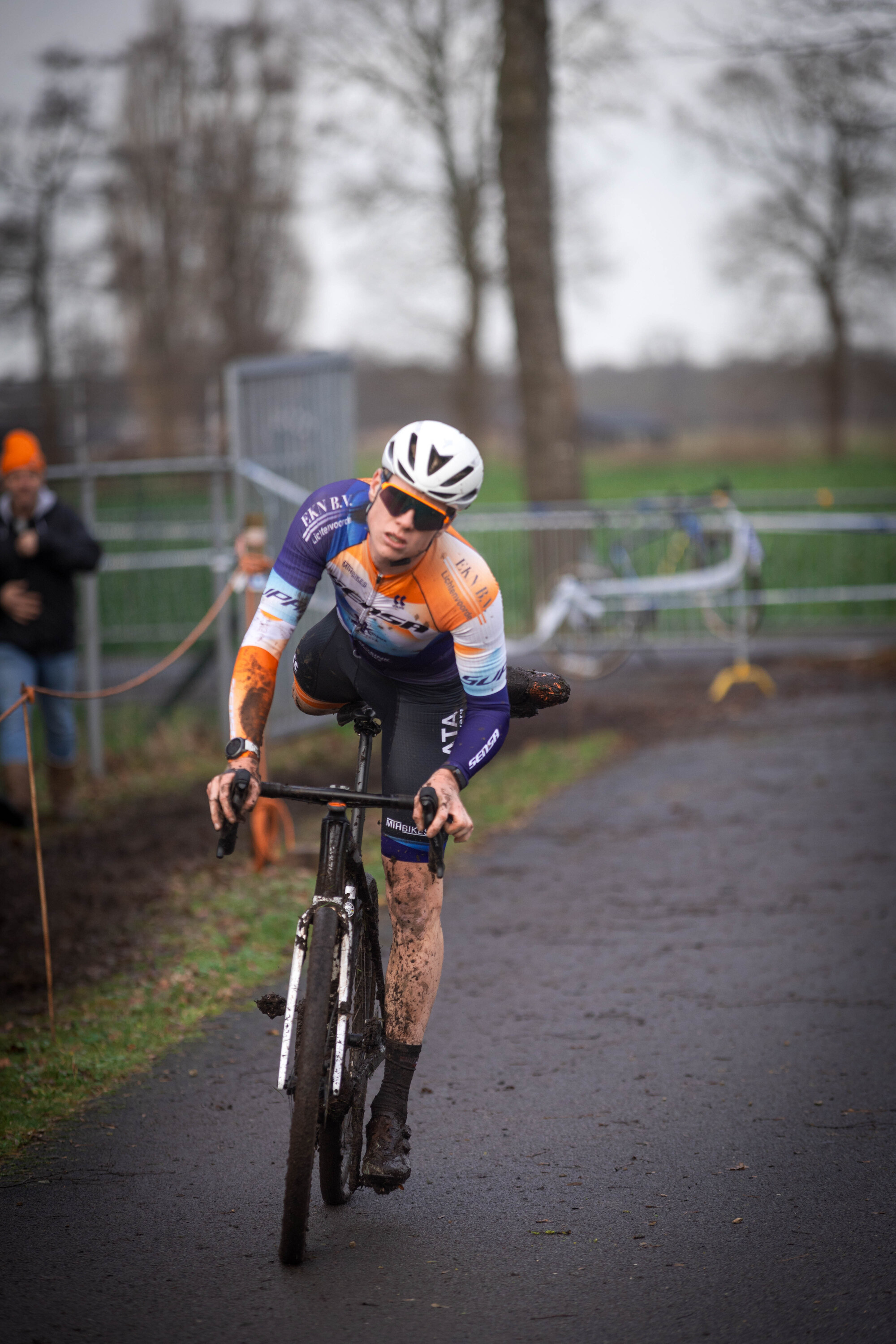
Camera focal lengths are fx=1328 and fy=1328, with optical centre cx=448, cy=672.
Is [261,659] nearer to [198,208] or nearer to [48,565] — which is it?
[48,565]

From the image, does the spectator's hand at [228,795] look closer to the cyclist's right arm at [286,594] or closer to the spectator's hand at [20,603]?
the cyclist's right arm at [286,594]

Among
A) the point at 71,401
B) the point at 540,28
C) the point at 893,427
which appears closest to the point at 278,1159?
the point at 71,401

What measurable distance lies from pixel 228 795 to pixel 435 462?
3.18ft

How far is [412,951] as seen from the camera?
12.2 ft

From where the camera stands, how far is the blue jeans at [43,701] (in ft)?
25.1

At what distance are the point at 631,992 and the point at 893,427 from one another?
53.6 metres

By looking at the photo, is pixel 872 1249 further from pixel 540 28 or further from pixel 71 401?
pixel 540 28

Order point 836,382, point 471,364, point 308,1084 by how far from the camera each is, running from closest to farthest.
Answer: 1. point 308,1084
2. point 471,364
3. point 836,382

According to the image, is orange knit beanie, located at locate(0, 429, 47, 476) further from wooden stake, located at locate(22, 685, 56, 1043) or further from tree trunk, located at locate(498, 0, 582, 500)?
tree trunk, located at locate(498, 0, 582, 500)

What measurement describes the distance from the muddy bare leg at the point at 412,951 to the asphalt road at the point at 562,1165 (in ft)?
1.59

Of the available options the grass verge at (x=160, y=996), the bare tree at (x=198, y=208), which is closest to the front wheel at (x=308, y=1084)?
the grass verge at (x=160, y=996)

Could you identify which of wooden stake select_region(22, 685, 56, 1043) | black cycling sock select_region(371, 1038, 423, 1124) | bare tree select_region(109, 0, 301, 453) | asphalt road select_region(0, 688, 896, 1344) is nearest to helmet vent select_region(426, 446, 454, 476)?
black cycling sock select_region(371, 1038, 423, 1124)

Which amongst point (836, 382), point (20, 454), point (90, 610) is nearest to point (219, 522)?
point (90, 610)

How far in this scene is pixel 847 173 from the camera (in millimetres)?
43375
